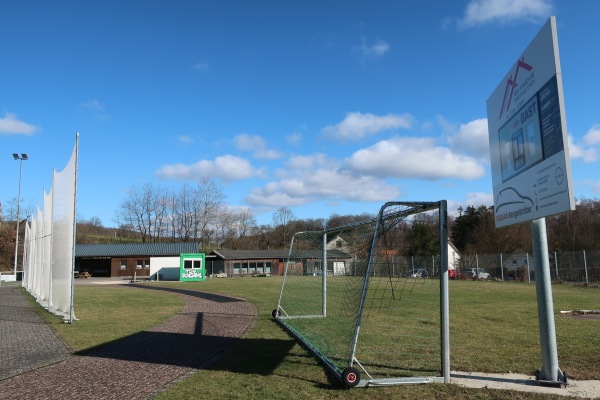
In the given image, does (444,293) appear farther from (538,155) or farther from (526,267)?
(526,267)

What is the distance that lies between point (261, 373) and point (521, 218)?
4.16 m

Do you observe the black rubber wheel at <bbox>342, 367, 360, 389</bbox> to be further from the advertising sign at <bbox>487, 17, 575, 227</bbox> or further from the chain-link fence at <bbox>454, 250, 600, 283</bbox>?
the chain-link fence at <bbox>454, 250, 600, 283</bbox>

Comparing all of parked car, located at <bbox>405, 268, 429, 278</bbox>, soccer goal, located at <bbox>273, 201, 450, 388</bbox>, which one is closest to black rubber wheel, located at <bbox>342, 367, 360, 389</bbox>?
soccer goal, located at <bbox>273, 201, 450, 388</bbox>

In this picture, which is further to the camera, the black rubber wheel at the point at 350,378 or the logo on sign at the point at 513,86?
the logo on sign at the point at 513,86

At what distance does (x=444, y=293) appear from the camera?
6.20 metres

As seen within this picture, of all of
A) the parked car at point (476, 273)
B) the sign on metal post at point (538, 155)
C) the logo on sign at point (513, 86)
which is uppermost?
the logo on sign at point (513, 86)

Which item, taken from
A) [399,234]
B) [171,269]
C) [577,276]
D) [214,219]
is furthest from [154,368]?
[214,219]

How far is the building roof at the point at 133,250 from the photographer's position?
54.9 m

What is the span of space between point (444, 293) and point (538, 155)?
2109 millimetres

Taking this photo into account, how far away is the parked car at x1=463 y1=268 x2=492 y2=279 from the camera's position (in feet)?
135

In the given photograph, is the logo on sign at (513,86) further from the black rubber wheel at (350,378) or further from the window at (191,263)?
the window at (191,263)

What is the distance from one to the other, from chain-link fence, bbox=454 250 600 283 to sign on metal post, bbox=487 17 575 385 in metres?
29.1

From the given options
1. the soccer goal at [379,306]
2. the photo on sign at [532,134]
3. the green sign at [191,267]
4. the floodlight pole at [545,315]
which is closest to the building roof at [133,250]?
the green sign at [191,267]

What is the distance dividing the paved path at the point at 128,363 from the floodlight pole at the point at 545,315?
4827 millimetres
